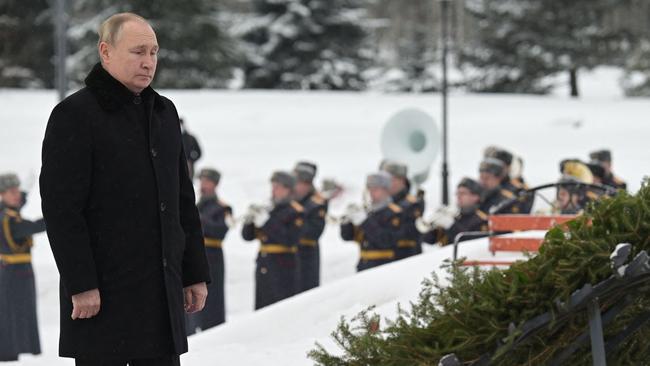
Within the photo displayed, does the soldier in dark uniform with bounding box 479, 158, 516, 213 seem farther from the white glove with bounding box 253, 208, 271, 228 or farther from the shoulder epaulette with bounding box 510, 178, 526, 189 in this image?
the white glove with bounding box 253, 208, 271, 228

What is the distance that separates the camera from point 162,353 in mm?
4000

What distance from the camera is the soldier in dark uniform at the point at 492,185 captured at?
1102 cm

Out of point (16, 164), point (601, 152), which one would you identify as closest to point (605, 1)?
point (16, 164)

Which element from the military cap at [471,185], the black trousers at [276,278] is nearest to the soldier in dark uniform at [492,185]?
the military cap at [471,185]

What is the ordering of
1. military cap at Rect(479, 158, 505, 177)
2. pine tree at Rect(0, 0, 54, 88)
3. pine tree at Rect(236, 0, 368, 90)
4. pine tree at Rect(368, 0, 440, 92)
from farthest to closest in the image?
1. pine tree at Rect(368, 0, 440, 92)
2. pine tree at Rect(236, 0, 368, 90)
3. pine tree at Rect(0, 0, 54, 88)
4. military cap at Rect(479, 158, 505, 177)

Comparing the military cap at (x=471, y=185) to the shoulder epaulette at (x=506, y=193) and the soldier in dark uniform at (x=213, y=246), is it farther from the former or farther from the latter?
the soldier in dark uniform at (x=213, y=246)

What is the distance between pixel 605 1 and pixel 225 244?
23961 millimetres

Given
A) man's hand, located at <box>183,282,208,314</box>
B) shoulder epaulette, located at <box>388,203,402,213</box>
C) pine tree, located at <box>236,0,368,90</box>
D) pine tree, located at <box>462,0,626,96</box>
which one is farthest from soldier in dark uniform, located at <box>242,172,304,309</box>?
pine tree, located at <box>462,0,626,96</box>

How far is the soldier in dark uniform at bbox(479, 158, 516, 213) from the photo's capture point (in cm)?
1102

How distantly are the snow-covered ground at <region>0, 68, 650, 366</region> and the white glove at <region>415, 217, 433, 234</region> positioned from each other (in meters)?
3.21

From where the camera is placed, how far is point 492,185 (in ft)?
37.1

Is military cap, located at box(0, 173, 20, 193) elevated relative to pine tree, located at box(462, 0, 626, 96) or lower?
lower

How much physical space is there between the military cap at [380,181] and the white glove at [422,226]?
0.42 meters

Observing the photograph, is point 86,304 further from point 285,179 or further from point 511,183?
point 511,183
